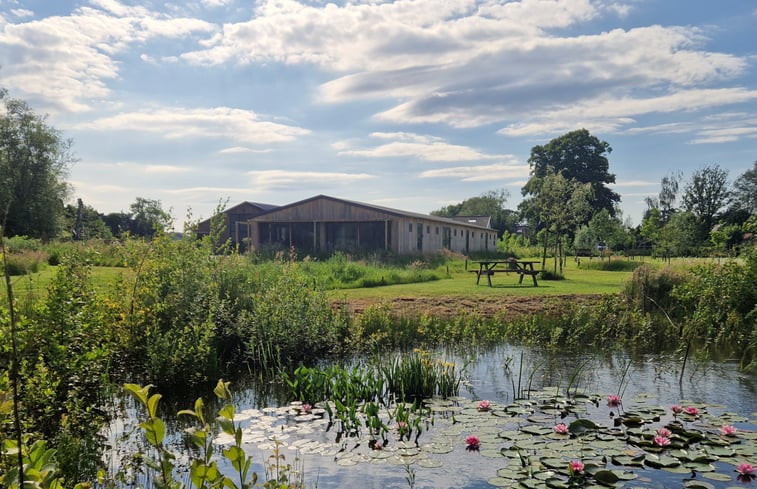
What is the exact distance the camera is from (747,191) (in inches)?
2301

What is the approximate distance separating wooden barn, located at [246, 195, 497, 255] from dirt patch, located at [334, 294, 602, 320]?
679 inches

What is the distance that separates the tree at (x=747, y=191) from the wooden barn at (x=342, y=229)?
36859 mm

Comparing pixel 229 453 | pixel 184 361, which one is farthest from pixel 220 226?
pixel 229 453

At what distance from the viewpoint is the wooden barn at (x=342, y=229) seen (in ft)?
106

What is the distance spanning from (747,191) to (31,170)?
217 feet

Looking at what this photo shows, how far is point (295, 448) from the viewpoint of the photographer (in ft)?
16.6

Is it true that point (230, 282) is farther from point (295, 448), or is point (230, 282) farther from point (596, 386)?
point (596, 386)

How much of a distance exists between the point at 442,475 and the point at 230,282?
244 inches

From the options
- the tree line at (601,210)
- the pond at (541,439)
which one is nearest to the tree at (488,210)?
the tree line at (601,210)

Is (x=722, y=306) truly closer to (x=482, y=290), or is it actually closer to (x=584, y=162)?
(x=482, y=290)

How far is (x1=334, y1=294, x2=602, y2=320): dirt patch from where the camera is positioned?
12094 mm

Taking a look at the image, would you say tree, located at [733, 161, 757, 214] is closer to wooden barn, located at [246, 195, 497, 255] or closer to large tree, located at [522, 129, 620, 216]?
large tree, located at [522, 129, 620, 216]

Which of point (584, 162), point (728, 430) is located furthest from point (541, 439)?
point (584, 162)

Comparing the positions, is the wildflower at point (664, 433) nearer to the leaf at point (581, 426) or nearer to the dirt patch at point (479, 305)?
the leaf at point (581, 426)
